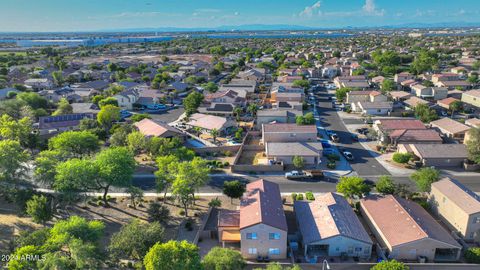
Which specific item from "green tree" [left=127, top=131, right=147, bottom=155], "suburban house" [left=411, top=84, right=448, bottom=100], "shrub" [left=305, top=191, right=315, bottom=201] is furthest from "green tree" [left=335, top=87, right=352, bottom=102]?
"green tree" [left=127, top=131, right=147, bottom=155]

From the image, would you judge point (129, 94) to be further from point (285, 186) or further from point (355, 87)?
point (355, 87)

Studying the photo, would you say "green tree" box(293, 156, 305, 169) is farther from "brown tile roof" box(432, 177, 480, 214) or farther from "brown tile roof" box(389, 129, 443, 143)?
"brown tile roof" box(389, 129, 443, 143)

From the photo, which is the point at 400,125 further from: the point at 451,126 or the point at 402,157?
the point at 402,157

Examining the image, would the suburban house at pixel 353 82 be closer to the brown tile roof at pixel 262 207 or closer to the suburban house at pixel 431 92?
the suburban house at pixel 431 92

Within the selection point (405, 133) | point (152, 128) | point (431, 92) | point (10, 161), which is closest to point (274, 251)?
point (10, 161)

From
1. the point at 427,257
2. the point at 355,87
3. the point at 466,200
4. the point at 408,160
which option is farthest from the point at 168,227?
the point at 355,87

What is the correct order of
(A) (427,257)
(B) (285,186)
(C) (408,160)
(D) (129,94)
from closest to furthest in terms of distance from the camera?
(A) (427,257) < (B) (285,186) < (C) (408,160) < (D) (129,94)

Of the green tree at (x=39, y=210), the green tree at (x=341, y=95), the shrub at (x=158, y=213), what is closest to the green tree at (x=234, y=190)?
the shrub at (x=158, y=213)
